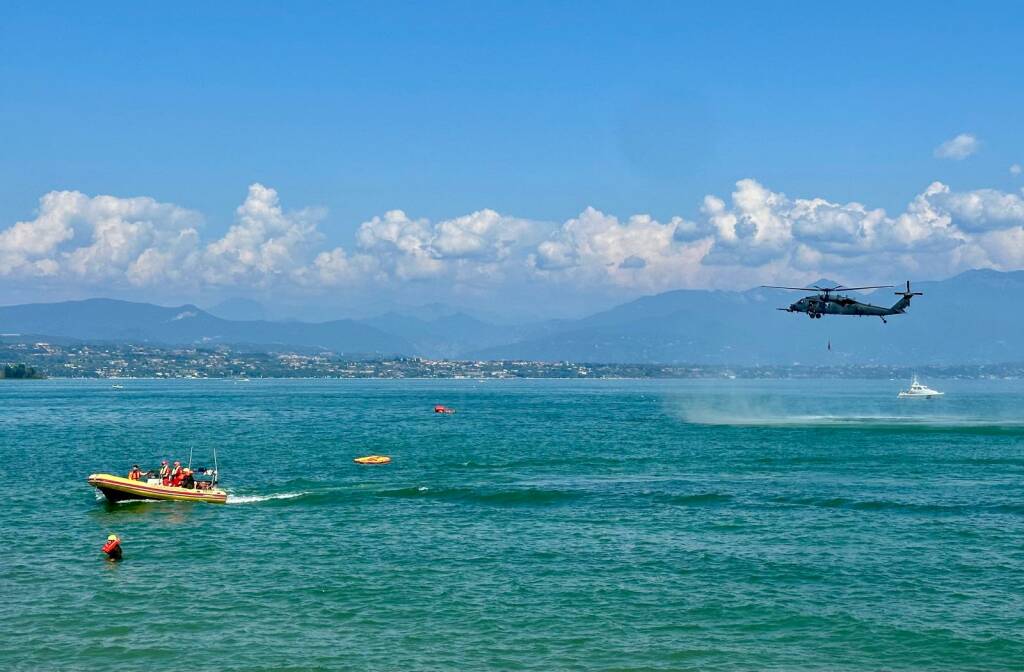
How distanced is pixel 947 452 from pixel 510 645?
97297mm

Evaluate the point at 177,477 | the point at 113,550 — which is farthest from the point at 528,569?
the point at 177,477

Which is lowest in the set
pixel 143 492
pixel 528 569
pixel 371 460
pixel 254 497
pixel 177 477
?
pixel 528 569

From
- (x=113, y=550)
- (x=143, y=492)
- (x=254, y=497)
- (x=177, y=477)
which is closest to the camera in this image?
(x=113, y=550)

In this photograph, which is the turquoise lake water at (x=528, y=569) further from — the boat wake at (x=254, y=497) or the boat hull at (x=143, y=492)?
the boat hull at (x=143, y=492)

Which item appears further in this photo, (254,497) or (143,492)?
(254,497)

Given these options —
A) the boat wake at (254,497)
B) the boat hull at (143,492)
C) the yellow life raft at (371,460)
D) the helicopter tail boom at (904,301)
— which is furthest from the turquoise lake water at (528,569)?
the helicopter tail boom at (904,301)

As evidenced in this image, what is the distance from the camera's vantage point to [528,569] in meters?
57.0

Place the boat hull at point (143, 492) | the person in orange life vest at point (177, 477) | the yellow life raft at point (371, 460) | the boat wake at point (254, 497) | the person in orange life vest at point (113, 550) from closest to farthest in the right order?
1. the person in orange life vest at point (113, 550)
2. the boat hull at point (143, 492)
3. the boat wake at point (254, 497)
4. the person in orange life vest at point (177, 477)
5. the yellow life raft at point (371, 460)

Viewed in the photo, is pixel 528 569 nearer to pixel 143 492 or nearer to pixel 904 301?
pixel 143 492

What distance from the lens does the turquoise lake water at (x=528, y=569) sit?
43500 mm

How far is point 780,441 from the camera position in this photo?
14125 cm

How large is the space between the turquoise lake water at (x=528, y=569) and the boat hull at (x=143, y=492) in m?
1.00

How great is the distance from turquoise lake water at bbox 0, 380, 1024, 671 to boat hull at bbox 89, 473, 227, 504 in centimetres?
100

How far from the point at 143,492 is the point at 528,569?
37.0 metres
